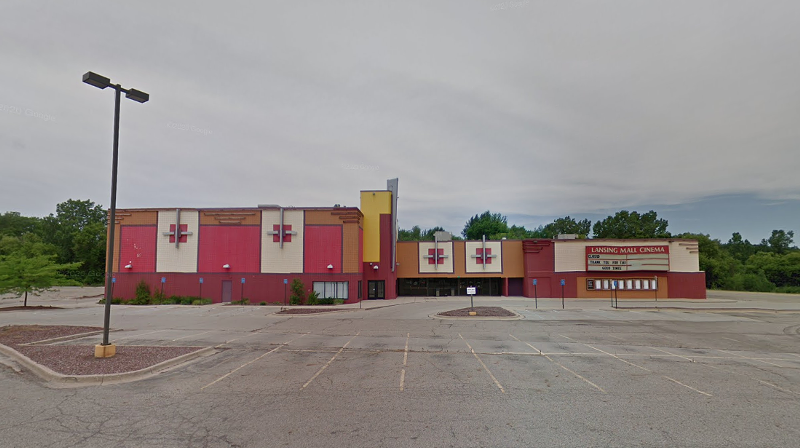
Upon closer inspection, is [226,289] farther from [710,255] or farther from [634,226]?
[710,255]

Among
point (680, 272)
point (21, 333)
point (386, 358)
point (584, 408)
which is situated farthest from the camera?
point (680, 272)

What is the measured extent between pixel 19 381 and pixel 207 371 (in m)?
4.08

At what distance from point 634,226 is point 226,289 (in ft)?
243

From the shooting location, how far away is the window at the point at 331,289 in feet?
131

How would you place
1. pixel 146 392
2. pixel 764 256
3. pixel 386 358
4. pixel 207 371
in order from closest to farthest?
pixel 146 392 → pixel 207 371 → pixel 386 358 → pixel 764 256

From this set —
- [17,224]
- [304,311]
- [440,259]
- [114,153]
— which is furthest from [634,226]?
[17,224]

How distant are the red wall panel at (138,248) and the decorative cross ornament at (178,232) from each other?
1608 mm

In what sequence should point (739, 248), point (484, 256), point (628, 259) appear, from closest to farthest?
point (628, 259)
point (484, 256)
point (739, 248)

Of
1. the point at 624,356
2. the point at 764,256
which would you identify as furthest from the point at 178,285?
the point at 764,256

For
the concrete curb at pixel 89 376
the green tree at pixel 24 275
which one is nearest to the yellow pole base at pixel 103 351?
the concrete curb at pixel 89 376

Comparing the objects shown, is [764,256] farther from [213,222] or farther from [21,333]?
[21,333]

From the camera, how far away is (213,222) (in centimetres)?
4088

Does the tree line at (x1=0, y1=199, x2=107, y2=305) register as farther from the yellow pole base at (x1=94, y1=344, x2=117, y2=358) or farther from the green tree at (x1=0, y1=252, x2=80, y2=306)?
the yellow pole base at (x1=94, y1=344, x2=117, y2=358)

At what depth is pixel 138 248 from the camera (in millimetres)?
40938
